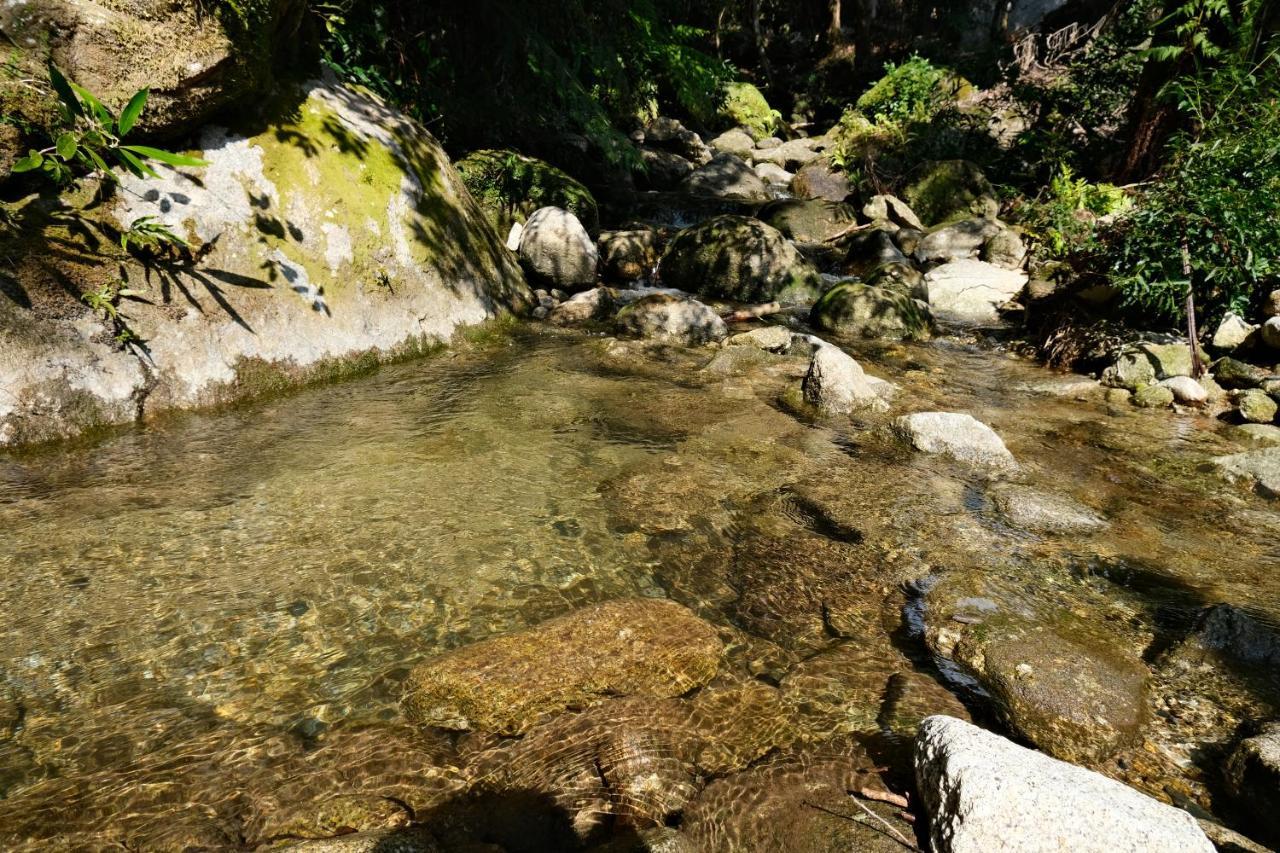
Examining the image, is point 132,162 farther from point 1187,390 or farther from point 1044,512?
point 1187,390

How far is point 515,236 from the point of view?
952 cm

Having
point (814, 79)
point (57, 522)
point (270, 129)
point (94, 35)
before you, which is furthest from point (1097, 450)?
point (814, 79)

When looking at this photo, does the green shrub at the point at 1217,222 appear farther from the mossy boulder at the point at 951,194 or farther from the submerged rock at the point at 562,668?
the submerged rock at the point at 562,668

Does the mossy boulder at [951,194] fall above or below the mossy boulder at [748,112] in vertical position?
below

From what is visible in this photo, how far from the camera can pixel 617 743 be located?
2275mm

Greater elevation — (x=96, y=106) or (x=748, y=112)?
(x=748, y=112)

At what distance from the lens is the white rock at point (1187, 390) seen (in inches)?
249

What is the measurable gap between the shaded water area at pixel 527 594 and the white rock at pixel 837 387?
301mm

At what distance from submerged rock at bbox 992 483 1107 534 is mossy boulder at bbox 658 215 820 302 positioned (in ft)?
20.4

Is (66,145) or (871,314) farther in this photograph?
(871,314)

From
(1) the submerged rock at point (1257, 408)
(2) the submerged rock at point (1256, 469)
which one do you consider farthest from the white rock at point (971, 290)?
(2) the submerged rock at point (1256, 469)

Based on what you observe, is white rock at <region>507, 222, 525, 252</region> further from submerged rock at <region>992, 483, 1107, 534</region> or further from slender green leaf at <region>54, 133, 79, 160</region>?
submerged rock at <region>992, 483, 1107, 534</region>

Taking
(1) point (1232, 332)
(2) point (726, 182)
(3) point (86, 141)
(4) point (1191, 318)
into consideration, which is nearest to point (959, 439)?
(4) point (1191, 318)

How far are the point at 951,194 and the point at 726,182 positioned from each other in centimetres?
497
